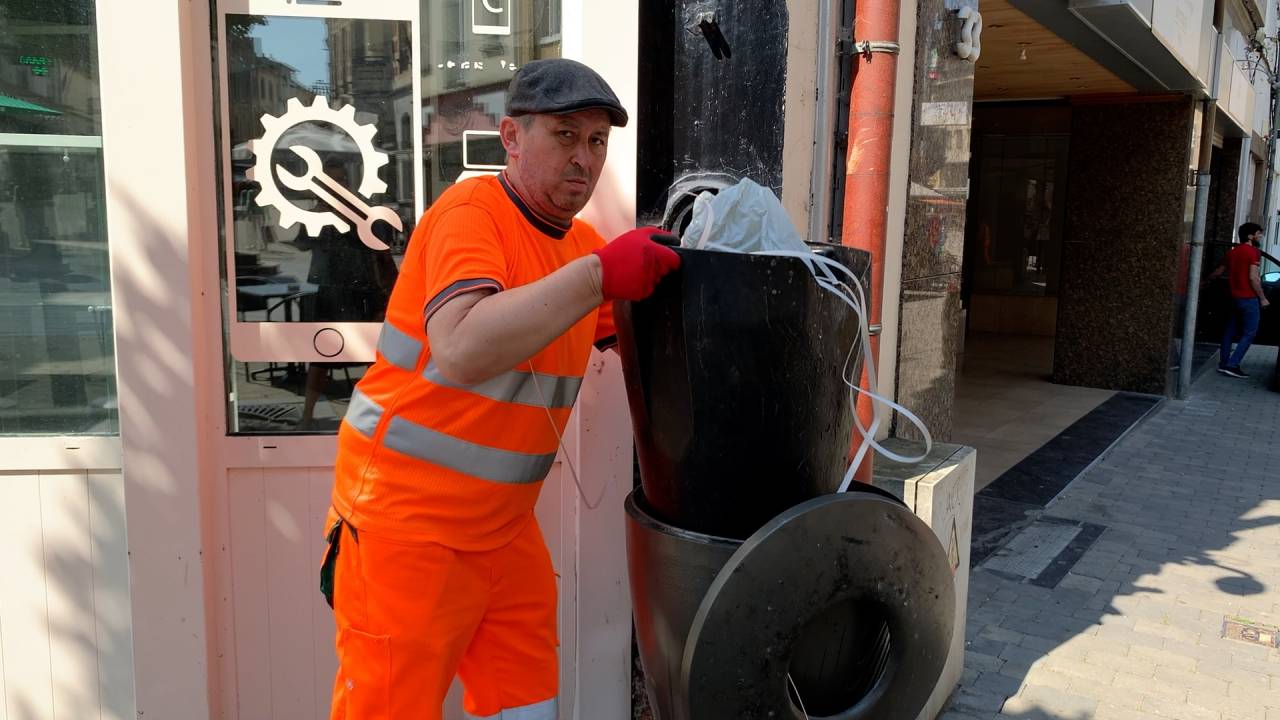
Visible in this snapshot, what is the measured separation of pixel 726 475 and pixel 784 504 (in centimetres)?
13

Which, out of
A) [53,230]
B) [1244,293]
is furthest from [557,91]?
[1244,293]

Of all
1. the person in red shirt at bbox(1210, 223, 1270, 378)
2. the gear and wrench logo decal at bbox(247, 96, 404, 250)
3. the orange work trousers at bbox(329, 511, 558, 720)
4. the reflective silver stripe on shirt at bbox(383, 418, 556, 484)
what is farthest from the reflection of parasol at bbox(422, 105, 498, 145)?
the person in red shirt at bbox(1210, 223, 1270, 378)

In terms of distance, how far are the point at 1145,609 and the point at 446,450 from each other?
3.96m

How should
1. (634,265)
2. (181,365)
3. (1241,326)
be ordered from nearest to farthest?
1. (634,265)
2. (181,365)
3. (1241,326)

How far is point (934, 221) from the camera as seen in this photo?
3.99 metres

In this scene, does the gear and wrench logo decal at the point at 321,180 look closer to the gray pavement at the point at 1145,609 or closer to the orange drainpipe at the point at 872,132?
the orange drainpipe at the point at 872,132

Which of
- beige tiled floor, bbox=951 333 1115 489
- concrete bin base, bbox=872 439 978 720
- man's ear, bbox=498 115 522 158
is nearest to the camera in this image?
man's ear, bbox=498 115 522 158

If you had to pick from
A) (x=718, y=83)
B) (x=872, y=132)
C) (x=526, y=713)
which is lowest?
(x=526, y=713)

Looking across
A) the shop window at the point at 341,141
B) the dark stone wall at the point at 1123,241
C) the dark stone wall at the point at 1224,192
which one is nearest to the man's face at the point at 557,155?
the shop window at the point at 341,141

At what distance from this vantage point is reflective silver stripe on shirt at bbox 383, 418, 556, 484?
2.00m

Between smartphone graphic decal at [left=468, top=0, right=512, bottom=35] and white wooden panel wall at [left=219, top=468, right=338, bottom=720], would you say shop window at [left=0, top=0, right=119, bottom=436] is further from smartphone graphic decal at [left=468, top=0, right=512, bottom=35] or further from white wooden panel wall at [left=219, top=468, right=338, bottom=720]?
smartphone graphic decal at [left=468, top=0, right=512, bottom=35]

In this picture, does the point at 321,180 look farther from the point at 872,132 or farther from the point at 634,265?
the point at 872,132

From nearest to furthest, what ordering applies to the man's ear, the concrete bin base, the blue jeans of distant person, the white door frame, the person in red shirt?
the man's ear
the white door frame
the concrete bin base
the person in red shirt
the blue jeans of distant person

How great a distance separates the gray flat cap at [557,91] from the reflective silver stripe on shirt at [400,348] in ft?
1.67
